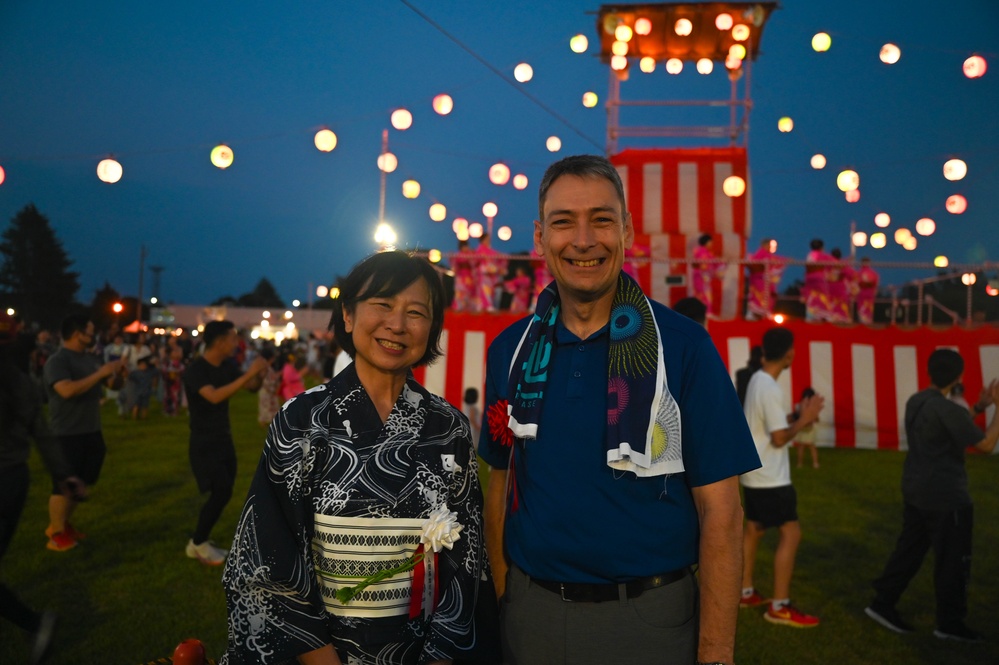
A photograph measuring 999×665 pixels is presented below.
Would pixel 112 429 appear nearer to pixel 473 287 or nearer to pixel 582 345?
pixel 473 287

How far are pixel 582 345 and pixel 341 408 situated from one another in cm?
79

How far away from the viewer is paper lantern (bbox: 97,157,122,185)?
7.59 m

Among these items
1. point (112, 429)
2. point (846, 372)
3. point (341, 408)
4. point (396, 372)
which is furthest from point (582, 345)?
point (112, 429)

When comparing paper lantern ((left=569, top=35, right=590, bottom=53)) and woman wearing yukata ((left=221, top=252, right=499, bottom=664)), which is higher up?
paper lantern ((left=569, top=35, right=590, bottom=53))

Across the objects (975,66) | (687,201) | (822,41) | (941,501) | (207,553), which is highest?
(822,41)

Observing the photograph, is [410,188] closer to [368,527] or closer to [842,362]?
[842,362]

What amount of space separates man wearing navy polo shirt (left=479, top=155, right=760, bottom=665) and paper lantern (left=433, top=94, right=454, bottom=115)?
8.82 m

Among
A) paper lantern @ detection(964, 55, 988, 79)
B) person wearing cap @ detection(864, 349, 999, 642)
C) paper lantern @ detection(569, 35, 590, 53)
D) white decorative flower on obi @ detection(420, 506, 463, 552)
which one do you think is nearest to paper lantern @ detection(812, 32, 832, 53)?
paper lantern @ detection(964, 55, 988, 79)

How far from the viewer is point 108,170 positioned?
7.63 meters

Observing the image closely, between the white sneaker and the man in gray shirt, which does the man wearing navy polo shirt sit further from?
the man in gray shirt

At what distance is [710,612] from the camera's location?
1850mm

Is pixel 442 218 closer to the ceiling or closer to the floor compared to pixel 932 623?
closer to the ceiling

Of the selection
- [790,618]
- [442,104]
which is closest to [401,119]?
[442,104]

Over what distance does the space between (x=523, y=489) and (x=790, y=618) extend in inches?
144
